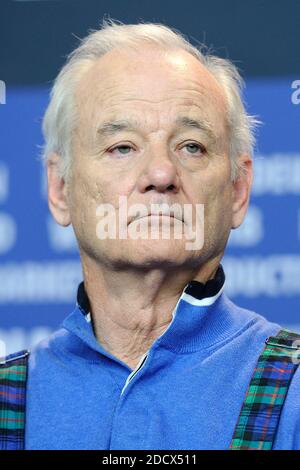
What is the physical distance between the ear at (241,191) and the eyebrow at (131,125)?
138 mm

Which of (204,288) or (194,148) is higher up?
(194,148)

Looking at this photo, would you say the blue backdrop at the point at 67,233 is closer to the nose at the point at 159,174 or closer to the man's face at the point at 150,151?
the man's face at the point at 150,151

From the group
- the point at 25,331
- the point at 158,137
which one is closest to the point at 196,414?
the point at 158,137

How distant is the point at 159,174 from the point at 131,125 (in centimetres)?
12

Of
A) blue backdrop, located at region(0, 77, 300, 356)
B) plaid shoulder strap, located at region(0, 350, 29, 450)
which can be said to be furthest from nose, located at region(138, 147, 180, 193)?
blue backdrop, located at region(0, 77, 300, 356)

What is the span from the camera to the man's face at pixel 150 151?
1740mm

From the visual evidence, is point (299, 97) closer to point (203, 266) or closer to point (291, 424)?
point (203, 266)

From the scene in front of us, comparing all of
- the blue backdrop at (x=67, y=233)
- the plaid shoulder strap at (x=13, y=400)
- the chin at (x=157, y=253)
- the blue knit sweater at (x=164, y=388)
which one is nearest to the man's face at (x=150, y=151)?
the chin at (x=157, y=253)

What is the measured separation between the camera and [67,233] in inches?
110

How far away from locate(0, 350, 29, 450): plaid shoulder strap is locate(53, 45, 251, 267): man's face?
221mm

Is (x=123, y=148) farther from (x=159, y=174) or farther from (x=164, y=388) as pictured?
(x=164, y=388)

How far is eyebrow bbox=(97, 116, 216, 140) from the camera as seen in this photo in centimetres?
179

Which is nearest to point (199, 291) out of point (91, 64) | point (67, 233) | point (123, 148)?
point (123, 148)
